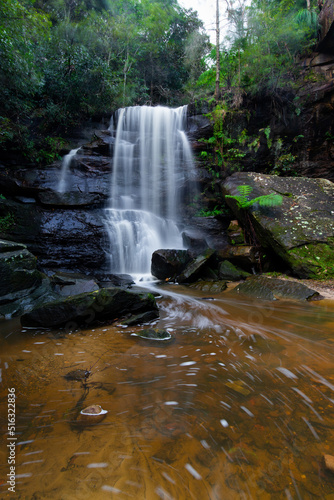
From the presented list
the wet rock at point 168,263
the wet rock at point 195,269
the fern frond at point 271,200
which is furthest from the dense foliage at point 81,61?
the fern frond at point 271,200

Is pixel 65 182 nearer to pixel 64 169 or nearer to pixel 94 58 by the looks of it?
pixel 64 169

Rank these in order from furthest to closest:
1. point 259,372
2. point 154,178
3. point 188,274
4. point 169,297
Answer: point 154,178 → point 188,274 → point 169,297 → point 259,372

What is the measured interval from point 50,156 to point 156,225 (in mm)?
5930

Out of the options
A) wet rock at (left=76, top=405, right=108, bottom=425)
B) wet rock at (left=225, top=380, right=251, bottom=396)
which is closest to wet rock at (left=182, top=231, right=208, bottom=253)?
wet rock at (left=225, top=380, right=251, bottom=396)

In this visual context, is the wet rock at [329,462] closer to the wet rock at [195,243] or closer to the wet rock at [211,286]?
the wet rock at [211,286]

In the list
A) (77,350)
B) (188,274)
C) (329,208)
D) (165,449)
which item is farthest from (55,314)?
(329,208)

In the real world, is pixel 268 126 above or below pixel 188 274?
above

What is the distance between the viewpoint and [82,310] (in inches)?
140

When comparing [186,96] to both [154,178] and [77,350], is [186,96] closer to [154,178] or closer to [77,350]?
[154,178]

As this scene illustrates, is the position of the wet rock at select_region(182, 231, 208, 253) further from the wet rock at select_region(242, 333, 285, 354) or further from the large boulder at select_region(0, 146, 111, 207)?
the wet rock at select_region(242, 333, 285, 354)

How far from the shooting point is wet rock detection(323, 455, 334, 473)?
1188mm

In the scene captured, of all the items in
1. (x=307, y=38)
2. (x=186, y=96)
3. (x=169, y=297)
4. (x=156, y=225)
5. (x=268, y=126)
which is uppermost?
(x=186, y=96)

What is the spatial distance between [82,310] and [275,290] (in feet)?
14.0

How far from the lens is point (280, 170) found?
10711mm
